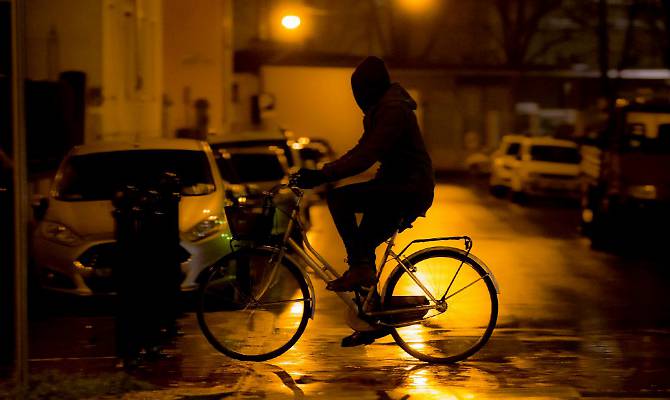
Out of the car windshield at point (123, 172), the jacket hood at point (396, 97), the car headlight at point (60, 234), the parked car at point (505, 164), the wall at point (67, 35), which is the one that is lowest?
the parked car at point (505, 164)

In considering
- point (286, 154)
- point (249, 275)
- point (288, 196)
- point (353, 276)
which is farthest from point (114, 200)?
point (286, 154)

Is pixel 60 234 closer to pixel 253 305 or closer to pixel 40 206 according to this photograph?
pixel 40 206

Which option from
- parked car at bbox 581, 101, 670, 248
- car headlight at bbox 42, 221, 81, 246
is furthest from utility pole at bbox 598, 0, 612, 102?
car headlight at bbox 42, 221, 81, 246

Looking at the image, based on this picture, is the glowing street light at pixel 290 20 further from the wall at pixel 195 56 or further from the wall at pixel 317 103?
the wall at pixel 317 103

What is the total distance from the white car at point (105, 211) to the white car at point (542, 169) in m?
15.8

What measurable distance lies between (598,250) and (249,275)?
996 cm

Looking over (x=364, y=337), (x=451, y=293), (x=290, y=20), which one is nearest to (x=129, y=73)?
(x=290, y=20)

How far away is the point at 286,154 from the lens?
15.7 m

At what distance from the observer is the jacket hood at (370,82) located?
7.58 metres

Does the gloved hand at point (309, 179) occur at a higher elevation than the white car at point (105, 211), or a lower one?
higher

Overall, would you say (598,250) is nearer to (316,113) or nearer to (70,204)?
(70,204)

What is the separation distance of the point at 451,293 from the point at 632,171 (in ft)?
31.9

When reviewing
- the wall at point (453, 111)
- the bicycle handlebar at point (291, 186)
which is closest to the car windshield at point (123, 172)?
the bicycle handlebar at point (291, 186)

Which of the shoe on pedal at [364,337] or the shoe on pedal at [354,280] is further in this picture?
the shoe on pedal at [364,337]
